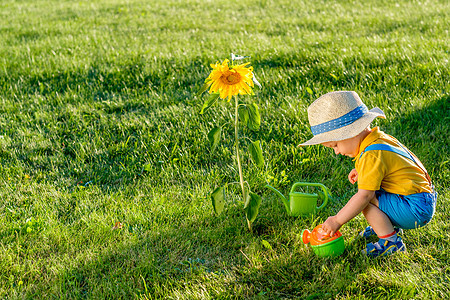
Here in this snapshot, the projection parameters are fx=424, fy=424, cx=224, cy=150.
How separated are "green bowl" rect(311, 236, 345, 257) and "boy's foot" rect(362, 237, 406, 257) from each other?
171 mm

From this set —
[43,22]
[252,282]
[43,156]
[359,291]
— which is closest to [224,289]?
[252,282]

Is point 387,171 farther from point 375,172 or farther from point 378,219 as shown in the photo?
point 378,219

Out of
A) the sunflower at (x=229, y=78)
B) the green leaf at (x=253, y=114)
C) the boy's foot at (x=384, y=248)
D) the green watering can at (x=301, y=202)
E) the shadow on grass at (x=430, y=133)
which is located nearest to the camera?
the sunflower at (x=229, y=78)

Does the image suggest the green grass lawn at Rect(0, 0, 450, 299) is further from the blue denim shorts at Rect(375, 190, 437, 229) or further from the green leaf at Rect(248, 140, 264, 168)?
the green leaf at Rect(248, 140, 264, 168)

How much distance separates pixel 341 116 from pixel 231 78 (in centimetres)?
69

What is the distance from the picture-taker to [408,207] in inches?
99.8

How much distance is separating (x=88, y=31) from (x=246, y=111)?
19.1 feet

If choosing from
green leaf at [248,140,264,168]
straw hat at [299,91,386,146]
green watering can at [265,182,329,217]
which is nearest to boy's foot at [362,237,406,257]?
green watering can at [265,182,329,217]

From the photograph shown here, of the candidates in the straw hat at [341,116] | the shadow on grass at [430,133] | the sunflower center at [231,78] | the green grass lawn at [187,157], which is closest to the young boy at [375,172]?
the straw hat at [341,116]

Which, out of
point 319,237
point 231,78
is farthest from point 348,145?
point 231,78

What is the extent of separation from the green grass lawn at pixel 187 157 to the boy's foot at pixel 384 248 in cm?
5

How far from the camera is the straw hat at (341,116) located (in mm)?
2490

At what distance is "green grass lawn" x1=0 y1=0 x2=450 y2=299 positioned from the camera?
261 centimetres

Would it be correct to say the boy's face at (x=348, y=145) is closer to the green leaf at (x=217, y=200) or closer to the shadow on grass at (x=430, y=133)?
the green leaf at (x=217, y=200)
